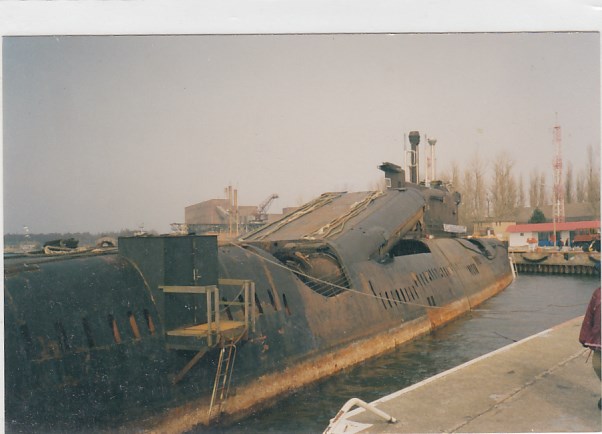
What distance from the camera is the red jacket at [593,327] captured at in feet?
26.6

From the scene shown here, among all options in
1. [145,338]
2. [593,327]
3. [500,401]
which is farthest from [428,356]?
[145,338]

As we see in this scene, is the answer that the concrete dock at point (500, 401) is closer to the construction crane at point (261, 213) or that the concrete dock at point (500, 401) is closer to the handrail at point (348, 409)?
the handrail at point (348, 409)

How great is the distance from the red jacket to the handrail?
309 centimetres

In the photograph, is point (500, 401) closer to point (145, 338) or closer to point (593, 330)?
point (593, 330)

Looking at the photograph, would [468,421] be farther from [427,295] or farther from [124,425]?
[427,295]

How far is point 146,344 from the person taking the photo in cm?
858

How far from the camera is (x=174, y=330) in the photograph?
8.99 m

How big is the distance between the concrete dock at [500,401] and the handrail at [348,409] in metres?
0.03

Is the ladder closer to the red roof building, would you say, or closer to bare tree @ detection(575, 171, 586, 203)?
bare tree @ detection(575, 171, 586, 203)

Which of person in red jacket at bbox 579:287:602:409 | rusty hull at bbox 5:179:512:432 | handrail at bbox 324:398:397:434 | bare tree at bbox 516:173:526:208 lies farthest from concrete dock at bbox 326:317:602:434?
bare tree at bbox 516:173:526:208

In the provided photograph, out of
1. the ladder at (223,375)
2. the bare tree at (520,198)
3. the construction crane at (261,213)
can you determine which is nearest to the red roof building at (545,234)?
the bare tree at (520,198)

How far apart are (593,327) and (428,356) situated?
852 cm

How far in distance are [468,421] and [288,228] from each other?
1291 centimetres

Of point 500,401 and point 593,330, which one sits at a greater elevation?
point 593,330
